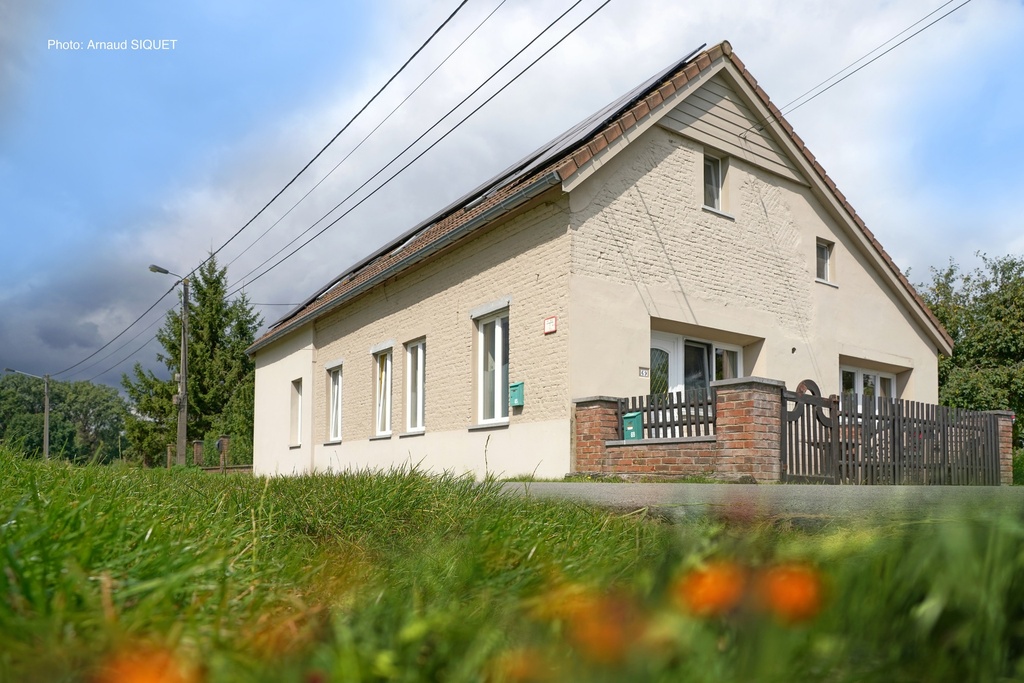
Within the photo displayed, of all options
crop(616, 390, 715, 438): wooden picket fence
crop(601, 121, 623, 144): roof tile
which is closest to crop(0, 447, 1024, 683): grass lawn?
crop(616, 390, 715, 438): wooden picket fence

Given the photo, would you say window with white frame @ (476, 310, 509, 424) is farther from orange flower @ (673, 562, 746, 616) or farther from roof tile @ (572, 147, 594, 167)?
orange flower @ (673, 562, 746, 616)

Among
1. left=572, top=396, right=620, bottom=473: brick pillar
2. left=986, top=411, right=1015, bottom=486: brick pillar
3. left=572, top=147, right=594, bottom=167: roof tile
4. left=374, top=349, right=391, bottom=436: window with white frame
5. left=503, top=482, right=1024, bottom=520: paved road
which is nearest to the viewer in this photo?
left=503, top=482, right=1024, bottom=520: paved road

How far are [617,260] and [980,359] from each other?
19.4 metres

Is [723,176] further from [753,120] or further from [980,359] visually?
[980,359]

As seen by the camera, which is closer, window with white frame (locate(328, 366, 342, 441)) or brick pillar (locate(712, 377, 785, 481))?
brick pillar (locate(712, 377, 785, 481))

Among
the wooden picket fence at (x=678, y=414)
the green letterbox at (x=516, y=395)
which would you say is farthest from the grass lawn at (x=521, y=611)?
the green letterbox at (x=516, y=395)

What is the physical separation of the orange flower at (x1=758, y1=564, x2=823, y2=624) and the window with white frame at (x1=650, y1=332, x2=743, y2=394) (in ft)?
36.7

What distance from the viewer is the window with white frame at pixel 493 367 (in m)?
13.4

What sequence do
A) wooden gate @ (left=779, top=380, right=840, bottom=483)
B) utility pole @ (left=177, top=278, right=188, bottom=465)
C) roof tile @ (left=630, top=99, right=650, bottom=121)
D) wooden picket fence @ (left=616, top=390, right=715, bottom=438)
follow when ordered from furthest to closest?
utility pole @ (left=177, top=278, right=188, bottom=465), roof tile @ (left=630, top=99, right=650, bottom=121), wooden picket fence @ (left=616, top=390, right=715, bottom=438), wooden gate @ (left=779, top=380, right=840, bottom=483)

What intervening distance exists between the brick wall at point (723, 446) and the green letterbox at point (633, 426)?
0.58ft

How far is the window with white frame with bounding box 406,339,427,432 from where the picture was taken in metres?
15.7

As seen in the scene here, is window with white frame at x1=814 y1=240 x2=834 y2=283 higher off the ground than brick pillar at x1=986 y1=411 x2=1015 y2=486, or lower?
higher

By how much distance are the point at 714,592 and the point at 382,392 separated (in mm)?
15764

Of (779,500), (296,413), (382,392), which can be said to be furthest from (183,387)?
(779,500)
